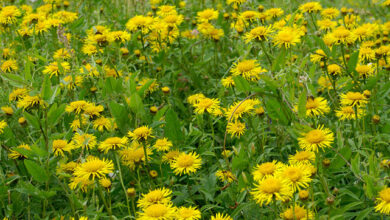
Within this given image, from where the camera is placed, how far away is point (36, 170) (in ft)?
5.64

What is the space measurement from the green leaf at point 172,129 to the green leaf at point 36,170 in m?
0.49

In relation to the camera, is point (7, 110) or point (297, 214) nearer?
point (297, 214)

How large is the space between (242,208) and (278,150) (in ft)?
2.01

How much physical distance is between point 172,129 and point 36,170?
0.54 metres

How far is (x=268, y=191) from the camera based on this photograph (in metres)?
1.34

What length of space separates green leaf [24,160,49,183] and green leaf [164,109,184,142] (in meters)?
0.49

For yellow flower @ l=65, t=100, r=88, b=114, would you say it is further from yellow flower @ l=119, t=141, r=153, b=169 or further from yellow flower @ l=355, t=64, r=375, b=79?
yellow flower @ l=355, t=64, r=375, b=79

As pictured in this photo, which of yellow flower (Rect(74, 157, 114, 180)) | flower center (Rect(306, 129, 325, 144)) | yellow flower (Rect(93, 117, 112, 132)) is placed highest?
flower center (Rect(306, 129, 325, 144))

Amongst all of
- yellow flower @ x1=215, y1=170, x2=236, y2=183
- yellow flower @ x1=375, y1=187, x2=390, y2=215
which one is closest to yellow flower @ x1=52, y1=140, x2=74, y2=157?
yellow flower @ x1=215, y1=170, x2=236, y2=183

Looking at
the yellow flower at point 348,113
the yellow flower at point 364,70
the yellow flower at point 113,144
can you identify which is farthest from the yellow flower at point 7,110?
the yellow flower at point 364,70

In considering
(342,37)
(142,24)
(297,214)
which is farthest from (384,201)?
(142,24)

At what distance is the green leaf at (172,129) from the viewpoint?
1951mm

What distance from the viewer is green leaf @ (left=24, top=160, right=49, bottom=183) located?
1.70m

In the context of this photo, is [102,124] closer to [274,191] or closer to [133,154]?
[133,154]
